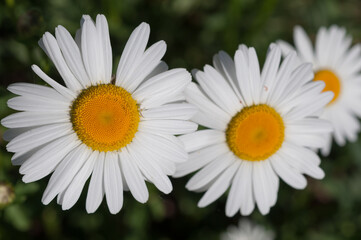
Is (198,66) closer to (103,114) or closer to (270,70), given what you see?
(270,70)

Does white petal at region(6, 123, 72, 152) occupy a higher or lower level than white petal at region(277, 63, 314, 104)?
higher

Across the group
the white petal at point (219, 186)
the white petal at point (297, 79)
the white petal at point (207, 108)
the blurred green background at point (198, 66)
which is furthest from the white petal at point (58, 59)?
the blurred green background at point (198, 66)

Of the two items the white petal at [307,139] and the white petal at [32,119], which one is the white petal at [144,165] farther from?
the white petal at [307,139]

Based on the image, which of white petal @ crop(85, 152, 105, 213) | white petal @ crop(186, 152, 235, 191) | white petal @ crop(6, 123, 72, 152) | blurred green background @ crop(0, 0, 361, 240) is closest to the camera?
white petal @ crop(6, 123, 72, 152)

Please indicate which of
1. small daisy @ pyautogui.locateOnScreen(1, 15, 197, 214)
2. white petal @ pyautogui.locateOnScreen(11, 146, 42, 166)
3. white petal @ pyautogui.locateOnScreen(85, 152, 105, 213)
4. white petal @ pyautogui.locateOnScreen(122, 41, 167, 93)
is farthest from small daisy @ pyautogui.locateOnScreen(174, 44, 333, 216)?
white petal @ pyautogui.locateOnScreen(11, 146, 42, 166)

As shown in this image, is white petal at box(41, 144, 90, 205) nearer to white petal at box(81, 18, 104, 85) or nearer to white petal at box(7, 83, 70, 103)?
white petal at box(7, 83, 70, 103)

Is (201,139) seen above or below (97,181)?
below

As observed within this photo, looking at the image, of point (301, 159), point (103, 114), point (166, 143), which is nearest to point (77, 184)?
point (103, 114)
